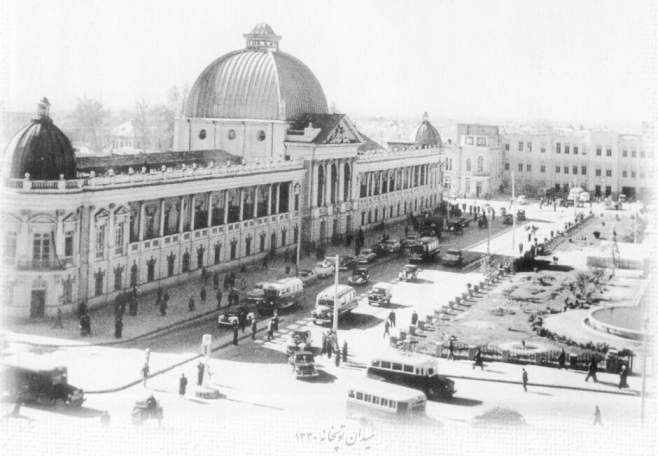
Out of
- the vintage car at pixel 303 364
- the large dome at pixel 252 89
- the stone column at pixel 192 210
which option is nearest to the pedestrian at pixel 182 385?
the vintage car at pixel 303 364

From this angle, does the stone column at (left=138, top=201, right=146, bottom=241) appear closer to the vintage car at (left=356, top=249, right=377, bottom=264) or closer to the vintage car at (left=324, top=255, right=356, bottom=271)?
the vintage car at (left=324, top=255, right=356, bottom=271)

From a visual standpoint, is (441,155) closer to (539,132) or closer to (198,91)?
(539,132)

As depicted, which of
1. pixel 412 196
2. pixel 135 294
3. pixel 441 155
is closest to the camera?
pixel 135 294

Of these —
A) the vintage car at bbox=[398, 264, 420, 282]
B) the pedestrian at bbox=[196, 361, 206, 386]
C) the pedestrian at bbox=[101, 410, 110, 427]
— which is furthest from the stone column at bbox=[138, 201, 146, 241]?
the pedestrian at bbox=[101, 410, 110, 427]

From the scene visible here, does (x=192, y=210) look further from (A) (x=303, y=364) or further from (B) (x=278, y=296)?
(A) (x=303, y=364)

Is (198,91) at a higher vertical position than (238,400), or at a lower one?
higher

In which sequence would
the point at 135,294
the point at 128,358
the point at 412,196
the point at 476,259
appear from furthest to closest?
the point at 412,196 < the point at 476,259 < the point at 135,294 < the point at 128,358

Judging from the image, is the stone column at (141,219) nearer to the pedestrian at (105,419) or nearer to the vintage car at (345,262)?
the vintage car at (345,262)

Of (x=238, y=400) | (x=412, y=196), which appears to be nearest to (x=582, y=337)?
(x=238, y=400)
